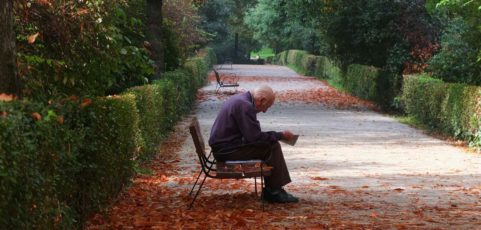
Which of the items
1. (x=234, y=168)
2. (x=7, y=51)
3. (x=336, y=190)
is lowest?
(x=336, y=190)

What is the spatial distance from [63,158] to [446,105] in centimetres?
1398

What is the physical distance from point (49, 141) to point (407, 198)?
5443mm

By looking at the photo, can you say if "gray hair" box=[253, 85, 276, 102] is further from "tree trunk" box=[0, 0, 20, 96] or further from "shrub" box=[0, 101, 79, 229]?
"shrub" box=[0, 101, 79, 229]

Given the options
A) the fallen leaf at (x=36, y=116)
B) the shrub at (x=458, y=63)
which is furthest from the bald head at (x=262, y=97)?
the shrub at (x=458, y=63)

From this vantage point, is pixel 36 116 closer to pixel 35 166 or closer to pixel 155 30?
pixel 35 166

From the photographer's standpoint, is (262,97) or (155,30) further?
(155,30)

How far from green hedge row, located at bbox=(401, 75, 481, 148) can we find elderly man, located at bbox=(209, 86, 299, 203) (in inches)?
298

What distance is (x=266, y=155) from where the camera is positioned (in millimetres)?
9695

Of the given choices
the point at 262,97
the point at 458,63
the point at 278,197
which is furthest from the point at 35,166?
the point at 458,63

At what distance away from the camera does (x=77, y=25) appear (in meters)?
11.1

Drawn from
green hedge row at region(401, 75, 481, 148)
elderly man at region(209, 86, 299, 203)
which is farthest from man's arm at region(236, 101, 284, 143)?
green hedge row at region(401, 75, 481, 148)

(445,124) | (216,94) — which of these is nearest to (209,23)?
(216,94)

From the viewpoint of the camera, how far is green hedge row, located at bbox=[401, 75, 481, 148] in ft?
55.1

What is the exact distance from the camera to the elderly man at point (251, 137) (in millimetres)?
9445
